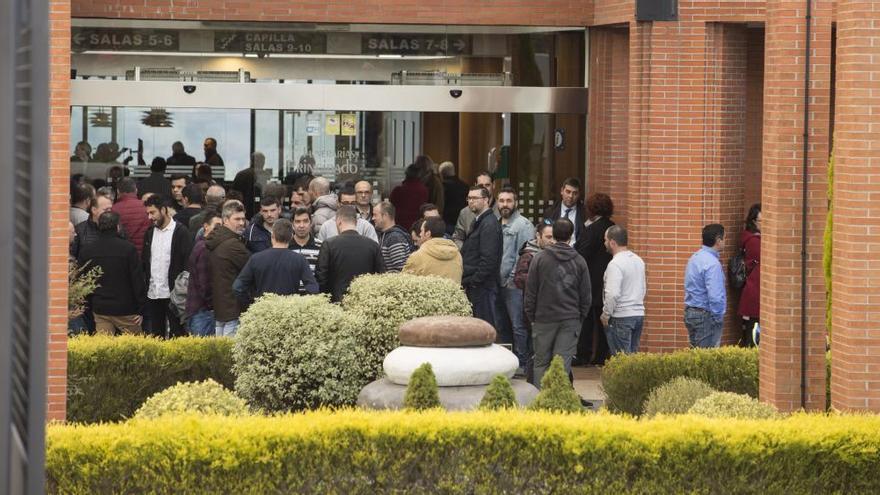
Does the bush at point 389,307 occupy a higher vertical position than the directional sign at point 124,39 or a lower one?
lower

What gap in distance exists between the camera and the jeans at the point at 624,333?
13.6 metres

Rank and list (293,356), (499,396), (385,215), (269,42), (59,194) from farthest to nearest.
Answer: (269,42) < (385,215) < (293,356) < (59,194) < (499,396)

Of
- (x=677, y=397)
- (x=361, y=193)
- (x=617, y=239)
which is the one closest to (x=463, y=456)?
(x=677, y=397)

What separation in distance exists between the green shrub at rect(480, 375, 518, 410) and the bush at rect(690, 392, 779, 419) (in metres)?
1.15

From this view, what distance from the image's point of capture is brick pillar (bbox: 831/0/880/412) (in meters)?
8.66

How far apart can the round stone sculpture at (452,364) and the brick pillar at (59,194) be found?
2.14 m

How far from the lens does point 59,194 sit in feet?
30.6

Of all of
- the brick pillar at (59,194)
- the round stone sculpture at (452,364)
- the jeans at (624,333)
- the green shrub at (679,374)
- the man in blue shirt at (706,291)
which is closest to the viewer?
the brick pillar at (59,194)

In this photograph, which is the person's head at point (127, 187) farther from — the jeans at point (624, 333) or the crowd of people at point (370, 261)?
the jeans at point (624, 333)

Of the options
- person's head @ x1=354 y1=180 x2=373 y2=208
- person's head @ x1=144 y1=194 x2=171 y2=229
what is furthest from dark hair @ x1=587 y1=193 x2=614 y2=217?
person's head @ x1=144 y1=194 x2=171 y2=229

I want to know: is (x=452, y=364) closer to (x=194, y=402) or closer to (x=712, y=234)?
(x=194, y=402)

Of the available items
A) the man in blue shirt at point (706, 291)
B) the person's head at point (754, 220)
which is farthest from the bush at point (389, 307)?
the person's head at point (754, 220)

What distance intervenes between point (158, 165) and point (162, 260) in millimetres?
3782

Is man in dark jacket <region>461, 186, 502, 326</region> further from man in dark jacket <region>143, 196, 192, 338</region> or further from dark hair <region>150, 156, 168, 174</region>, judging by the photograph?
dark hair <region>150, 156, 168, 174</region>
